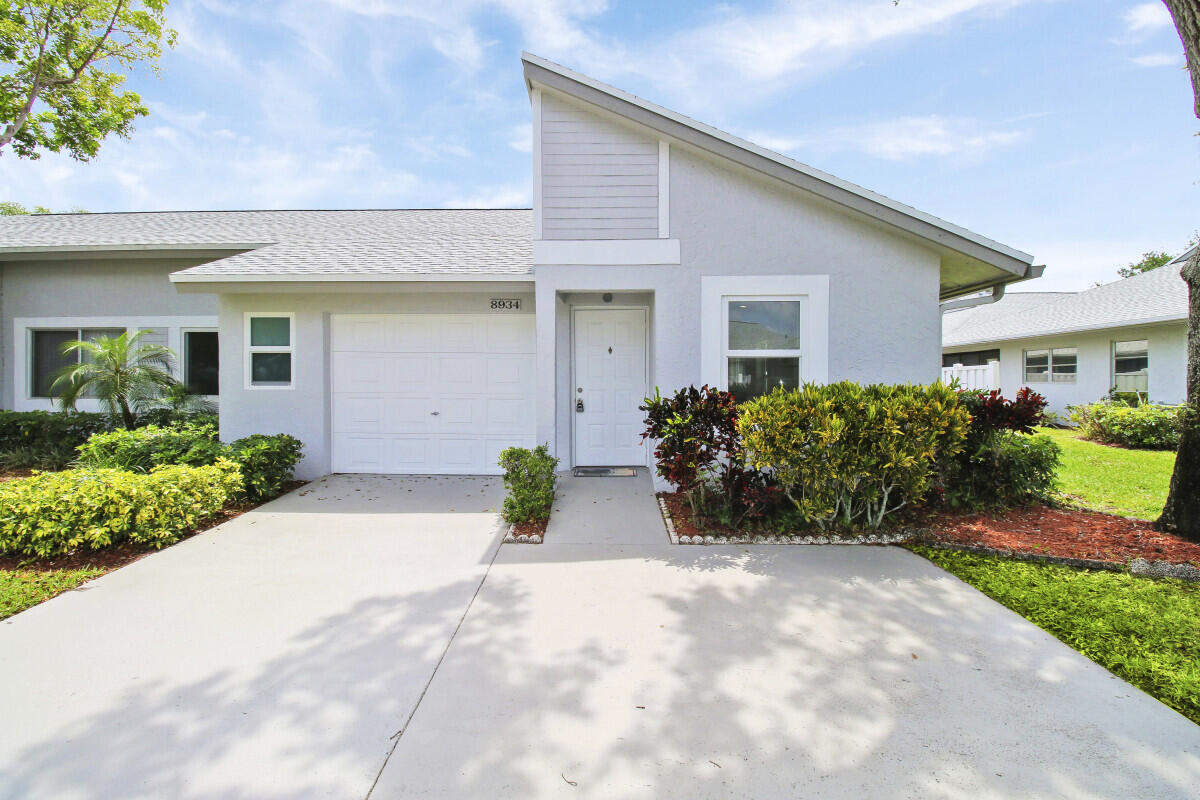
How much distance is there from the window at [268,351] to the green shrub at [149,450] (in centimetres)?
121

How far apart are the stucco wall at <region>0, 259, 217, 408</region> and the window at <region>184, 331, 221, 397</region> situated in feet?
1.50

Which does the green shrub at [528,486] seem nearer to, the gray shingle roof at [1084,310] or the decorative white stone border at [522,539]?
the decorative white stone border at [522,539]

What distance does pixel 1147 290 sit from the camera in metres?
13.8

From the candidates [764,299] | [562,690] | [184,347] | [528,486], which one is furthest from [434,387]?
[562,690]

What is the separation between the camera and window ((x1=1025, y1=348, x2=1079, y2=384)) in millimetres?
14773

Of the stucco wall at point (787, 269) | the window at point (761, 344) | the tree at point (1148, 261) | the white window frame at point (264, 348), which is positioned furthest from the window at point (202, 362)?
the tree at point (1148, 261)

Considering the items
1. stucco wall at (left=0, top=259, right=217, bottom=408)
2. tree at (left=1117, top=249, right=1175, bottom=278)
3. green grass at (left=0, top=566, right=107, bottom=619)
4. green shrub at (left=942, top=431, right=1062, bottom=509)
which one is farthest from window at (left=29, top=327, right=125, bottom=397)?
tree at (left=1117, top=249, right=1175, bottom=278)

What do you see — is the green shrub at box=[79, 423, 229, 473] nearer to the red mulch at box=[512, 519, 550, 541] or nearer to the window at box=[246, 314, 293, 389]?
the window at box=[246, 314, 293, 389]

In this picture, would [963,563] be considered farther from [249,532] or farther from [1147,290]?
[1147,290]

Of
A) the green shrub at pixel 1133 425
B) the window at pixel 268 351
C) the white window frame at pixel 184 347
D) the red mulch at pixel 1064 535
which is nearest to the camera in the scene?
the red mulch at pixel 1064 535

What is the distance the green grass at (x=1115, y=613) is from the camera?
2910 mm

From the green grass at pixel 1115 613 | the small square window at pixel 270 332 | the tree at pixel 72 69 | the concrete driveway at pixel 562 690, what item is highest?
the tree at pixel 72 69

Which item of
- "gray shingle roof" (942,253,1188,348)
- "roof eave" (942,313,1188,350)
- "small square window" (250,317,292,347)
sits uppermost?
"gray shingle roof" (942,253,1188,348)

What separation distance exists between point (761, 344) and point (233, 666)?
6059mm
